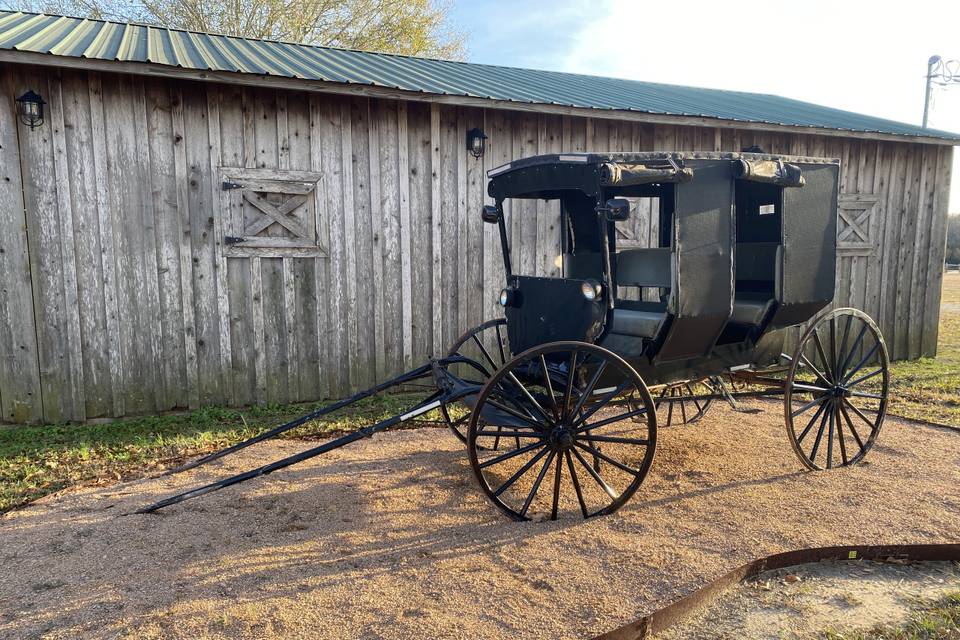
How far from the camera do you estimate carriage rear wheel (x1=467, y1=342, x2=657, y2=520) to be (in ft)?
10.8

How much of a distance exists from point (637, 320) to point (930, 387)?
17.6 ft

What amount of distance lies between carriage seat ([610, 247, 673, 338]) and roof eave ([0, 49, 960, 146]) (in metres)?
2.55

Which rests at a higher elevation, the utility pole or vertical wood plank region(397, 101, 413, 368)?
the utility pole

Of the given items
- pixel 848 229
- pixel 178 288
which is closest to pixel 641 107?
pixel 848 229

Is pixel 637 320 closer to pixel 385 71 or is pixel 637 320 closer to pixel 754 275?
pixel 754 275

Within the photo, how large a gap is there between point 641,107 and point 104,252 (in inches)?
238

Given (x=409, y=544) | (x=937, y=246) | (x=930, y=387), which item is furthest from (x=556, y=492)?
(x=937, y=246)

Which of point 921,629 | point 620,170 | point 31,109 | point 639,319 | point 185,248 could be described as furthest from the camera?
point 185,248

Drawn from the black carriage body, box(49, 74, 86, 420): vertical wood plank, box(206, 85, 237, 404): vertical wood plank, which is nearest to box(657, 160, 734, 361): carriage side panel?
the black carriage body

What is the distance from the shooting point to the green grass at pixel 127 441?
13.8 ft

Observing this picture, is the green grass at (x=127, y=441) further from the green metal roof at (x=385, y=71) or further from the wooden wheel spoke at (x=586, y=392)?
the green metal roof at (x=385, y=71)

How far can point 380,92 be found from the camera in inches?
231

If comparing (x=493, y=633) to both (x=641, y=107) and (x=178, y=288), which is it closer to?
(x=178, y=288)

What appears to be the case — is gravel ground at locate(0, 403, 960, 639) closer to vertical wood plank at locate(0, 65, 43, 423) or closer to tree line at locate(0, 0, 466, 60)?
vertical wood plank at locate(0, 65, 43, 423)
